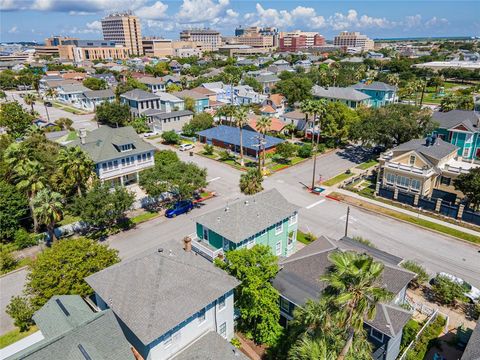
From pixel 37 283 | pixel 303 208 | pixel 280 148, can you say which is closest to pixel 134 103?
pixel 280 148

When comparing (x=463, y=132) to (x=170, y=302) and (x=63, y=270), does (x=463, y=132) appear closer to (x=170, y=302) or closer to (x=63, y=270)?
(x=170, y=302)

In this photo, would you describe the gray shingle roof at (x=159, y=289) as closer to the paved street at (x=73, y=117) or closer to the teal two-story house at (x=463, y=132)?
the teal two-story house at (x=463, y=132)

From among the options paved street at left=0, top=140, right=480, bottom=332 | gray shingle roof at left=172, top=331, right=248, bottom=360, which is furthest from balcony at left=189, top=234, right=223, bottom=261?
gray shingle roof at left=172, top=331, right=248, bottom=360

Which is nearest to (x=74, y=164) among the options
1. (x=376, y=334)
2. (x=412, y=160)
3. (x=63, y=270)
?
(x=63, y=270)

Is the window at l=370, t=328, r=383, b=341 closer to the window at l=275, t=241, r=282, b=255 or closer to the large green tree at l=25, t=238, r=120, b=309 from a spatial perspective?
the window at l=275, t=241, r=282, b=255

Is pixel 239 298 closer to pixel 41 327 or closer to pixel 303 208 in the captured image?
pixel 41 327
